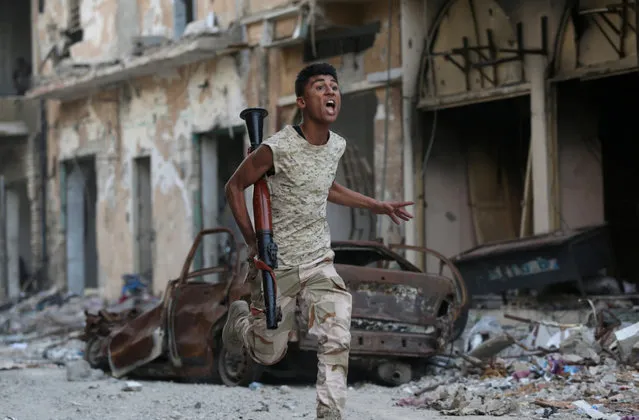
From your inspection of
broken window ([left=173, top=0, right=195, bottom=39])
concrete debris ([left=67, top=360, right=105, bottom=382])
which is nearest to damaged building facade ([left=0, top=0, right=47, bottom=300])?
broken window ([left=173, top=0, right=195, bottom=39])

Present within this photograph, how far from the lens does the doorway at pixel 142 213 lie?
899 inches

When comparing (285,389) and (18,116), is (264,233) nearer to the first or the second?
(285,389)

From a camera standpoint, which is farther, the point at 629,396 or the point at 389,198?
the point at 389,198

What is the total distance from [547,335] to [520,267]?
1209 mm

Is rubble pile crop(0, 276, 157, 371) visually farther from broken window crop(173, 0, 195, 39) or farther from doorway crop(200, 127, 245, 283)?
broken window crop(173, 0, 195, 39)

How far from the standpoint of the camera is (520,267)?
13.0m

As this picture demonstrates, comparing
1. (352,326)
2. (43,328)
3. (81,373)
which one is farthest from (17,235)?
(352,326)

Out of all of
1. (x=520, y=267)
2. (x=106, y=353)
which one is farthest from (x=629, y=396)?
(x=106, y=353)

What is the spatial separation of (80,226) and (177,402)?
1666 cm

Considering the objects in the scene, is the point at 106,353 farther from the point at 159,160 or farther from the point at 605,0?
the point at 159,160

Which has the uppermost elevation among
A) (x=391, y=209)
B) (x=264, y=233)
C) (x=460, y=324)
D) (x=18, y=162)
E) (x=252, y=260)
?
(x=18, y=162)

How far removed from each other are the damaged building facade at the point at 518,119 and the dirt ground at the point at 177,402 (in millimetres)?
4566

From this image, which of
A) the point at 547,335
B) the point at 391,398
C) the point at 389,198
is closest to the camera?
the point at 391,398

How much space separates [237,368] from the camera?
11086mm
